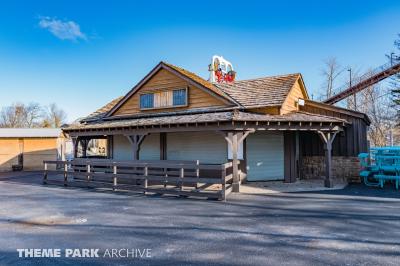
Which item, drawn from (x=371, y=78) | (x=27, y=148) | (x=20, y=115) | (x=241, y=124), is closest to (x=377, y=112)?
(x=371, y=78)

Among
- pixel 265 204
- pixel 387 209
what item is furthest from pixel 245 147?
pixel 387 209

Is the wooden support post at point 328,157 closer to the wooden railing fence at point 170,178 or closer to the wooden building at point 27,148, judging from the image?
the wooden railing fence at point 170,178

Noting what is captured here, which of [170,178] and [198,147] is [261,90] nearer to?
[198,147]

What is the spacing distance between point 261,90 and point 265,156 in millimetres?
3428

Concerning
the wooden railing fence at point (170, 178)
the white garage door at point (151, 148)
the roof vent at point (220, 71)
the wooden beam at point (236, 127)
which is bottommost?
the wooden railing fence at point (170, 178)

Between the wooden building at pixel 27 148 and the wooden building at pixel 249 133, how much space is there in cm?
1028

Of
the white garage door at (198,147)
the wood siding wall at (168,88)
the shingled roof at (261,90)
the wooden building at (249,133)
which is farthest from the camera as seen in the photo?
the wood siding wall at (168,88)

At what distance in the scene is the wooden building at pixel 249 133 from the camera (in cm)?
1156

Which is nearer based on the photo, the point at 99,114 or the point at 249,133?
the point at 249,133

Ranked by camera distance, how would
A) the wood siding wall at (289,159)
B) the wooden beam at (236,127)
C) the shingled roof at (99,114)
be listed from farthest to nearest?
the shingled roof at (99,114) < the wood siding wall at (289,159) < the wooden beam at (236,127)

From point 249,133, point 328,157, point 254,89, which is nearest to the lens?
point 328,157

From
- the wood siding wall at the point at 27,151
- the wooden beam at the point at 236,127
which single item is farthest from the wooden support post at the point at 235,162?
the wood siding wall at the point at 27,151

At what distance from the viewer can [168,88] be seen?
48.3ft

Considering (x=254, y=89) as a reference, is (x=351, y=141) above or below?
below
